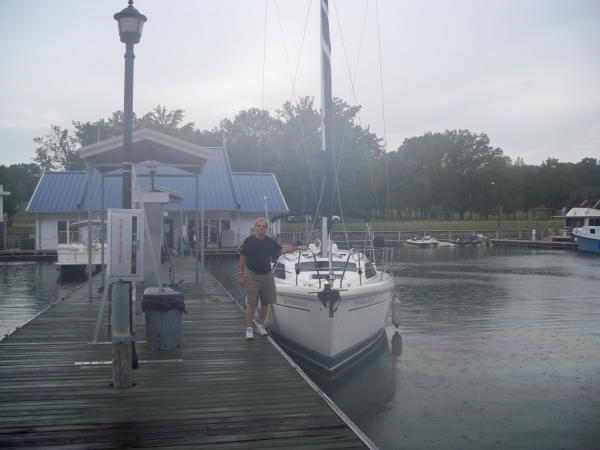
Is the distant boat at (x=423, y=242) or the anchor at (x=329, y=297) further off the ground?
the anchor at (x=329, y=297)

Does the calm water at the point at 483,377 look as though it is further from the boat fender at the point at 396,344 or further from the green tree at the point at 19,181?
the green tree at the point at 19,181

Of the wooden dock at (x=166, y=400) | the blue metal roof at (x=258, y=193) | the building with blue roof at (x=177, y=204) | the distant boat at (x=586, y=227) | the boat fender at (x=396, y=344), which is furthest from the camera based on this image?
the distant boat at (x=586, y=227)

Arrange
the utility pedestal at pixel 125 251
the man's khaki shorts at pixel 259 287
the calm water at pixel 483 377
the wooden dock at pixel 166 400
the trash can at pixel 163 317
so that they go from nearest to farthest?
the wooden dock at pixel 166 400 → the utility pedestal at pixel 125 251 → the calm water at pixel 483 377 → the trash can at pixel 163 317 → the man's khaki shorts at pixel 259 287

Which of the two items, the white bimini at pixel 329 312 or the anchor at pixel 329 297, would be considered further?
the white bimini at pixel 329 312

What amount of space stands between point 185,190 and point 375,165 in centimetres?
3610

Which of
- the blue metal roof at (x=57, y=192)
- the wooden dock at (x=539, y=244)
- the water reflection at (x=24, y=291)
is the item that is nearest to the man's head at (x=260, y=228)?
the water reflection at (x=24, y=291)

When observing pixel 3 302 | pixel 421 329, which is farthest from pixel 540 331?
pixel 3 302

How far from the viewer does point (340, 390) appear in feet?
34.5

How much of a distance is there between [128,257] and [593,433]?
648cm

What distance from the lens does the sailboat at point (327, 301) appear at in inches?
417

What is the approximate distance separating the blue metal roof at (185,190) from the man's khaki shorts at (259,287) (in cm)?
2898

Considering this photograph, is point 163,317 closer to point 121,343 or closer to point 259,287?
point 259,287

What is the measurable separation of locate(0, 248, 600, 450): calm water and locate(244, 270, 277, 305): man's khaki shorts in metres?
2.11

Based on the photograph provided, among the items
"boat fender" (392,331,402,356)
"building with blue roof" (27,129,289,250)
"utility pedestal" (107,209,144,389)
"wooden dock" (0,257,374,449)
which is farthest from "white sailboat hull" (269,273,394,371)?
"building with blue roof" (27,129,289,250)
